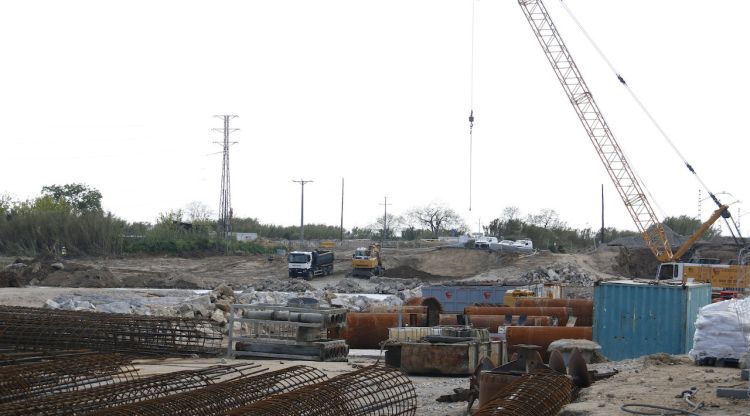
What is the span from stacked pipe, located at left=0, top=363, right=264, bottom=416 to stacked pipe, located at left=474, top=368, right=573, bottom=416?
3.41 meters

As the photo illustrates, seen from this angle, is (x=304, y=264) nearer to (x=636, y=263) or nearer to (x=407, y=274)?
(x=407, y=274)

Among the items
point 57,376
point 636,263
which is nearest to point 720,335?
point 57,376

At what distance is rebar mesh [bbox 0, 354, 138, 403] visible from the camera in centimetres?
1017

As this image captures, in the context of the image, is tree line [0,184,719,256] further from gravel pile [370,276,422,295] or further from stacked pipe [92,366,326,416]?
stacked pipe [92,366,326,416]

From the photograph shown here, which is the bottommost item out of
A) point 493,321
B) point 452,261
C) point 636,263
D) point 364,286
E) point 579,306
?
point 364,286

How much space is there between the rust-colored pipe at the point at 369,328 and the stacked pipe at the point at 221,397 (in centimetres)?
820

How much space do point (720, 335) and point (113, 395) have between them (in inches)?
354

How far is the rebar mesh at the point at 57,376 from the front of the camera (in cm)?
1017

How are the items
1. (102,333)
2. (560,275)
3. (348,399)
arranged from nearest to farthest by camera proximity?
(348,399) → (102,333) → (560,275)

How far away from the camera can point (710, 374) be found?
494 inches

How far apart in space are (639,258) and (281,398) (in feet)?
196

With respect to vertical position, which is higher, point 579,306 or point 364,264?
point 364,264

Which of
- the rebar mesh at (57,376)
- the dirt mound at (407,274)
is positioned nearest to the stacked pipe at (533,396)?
the rebar mesh at (57,376)

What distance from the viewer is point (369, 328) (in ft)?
67.2
